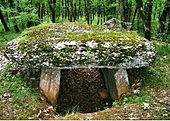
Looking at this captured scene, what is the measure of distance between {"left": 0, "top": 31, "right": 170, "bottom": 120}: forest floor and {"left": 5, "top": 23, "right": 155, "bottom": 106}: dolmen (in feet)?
1.94

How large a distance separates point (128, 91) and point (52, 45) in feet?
8.63

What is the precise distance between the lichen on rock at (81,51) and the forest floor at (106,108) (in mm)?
870

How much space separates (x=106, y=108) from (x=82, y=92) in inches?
51.4

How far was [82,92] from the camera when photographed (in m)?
10.5

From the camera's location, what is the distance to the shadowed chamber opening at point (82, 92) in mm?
9797

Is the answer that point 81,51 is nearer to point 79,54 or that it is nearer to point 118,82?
point 79,54

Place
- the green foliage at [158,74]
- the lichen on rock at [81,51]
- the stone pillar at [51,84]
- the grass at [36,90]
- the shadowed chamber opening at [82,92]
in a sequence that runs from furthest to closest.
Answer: the green foliage at [158,74]
the shadowed chamber opening at [82,92]
the stone pillar at [51,84]
the lichen on rock at [81,51]
the grass at [36,90]

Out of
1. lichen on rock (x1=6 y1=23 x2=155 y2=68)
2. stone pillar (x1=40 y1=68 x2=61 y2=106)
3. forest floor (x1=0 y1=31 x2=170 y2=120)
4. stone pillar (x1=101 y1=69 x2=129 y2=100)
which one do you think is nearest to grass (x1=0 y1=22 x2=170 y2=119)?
forest floor (x1=0 y1=31 x2=170 y2=120)

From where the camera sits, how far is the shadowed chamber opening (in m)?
9.80

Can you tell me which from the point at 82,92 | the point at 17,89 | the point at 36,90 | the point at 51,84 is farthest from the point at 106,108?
the point at 17,89

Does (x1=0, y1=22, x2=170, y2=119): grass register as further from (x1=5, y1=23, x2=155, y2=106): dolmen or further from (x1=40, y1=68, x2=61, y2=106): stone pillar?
(x1=5, y1=23, x2=155, y2=106): dolmen

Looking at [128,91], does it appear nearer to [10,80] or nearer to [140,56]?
[140,56]

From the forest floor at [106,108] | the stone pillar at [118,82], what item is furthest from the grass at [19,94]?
the stone pillar at [118,82]

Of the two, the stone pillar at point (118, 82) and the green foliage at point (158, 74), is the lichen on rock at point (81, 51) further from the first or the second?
the green foliage at point (158, 74)
